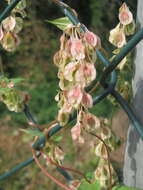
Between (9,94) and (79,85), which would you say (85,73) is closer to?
(79,85)

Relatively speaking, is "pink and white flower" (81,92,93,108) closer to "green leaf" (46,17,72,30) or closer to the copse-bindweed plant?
the copse-bindweed plant

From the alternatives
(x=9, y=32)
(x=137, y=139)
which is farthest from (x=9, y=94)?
(x=137, y=139)

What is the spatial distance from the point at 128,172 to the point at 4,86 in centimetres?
21

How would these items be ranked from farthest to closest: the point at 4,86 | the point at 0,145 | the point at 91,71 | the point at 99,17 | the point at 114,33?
the point at 99,17 < the point at 0,145 < the point at 4,86 < the point at 114,33 < the point at 91,71

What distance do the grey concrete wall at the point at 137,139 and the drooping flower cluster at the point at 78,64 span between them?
0.29ft

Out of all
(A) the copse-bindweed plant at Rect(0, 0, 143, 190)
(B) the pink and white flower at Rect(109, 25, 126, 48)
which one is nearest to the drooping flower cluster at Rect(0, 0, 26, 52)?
(A) the copse-bindweed plant at Rect(0, 0, 143, 190)

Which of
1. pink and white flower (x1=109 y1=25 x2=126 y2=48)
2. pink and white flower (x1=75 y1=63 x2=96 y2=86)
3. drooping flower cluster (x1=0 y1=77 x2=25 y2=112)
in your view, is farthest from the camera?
drooping flower cluster (x1=0 y1=77 x2=25 y2=112)

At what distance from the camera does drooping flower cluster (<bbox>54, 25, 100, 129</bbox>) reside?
1.24 feet

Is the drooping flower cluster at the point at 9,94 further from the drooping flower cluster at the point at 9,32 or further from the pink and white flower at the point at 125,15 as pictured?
the pink and white flower at the point at 125,15

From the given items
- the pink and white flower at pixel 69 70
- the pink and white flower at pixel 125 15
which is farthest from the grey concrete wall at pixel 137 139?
the pink and white flower at pixel 69 70

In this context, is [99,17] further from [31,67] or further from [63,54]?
[63,54]

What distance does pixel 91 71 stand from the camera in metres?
0.38

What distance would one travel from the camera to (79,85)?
0.39 m

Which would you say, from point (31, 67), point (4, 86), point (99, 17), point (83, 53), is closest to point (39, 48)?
point (31, 67)
